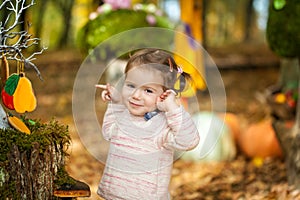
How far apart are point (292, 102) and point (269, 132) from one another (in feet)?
3.16

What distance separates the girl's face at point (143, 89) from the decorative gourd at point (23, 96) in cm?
52

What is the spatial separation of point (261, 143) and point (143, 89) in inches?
178

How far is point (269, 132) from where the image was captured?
23.5 feet

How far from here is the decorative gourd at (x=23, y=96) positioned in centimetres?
285

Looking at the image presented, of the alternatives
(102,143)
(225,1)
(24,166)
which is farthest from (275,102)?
(225,1)

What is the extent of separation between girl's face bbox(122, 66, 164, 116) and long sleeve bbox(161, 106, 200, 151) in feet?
0.43

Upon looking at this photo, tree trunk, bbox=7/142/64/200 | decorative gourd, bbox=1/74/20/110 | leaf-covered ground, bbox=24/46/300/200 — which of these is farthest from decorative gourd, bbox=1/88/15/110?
leaf-covered ground, bbox=24/46/300/200

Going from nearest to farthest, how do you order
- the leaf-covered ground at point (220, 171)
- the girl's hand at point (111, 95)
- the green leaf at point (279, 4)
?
the girl's hand at point (111, 95) → the green leaf at point (279, 4) → the leaf-covered ground at point (220, 171)

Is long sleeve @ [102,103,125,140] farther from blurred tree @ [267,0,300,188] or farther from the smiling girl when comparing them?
blurred tree @ [267,0,300,188]

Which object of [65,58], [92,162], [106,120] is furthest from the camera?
[65,58]

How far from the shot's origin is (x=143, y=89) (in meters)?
2.83

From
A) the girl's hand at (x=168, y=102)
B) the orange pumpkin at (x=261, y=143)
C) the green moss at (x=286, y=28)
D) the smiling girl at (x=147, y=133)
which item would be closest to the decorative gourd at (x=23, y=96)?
the smiling girl at (x=147, y=133)

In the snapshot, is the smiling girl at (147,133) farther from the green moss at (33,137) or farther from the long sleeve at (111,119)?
the green moss at (33,137)

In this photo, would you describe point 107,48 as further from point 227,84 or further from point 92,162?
point 227,84
